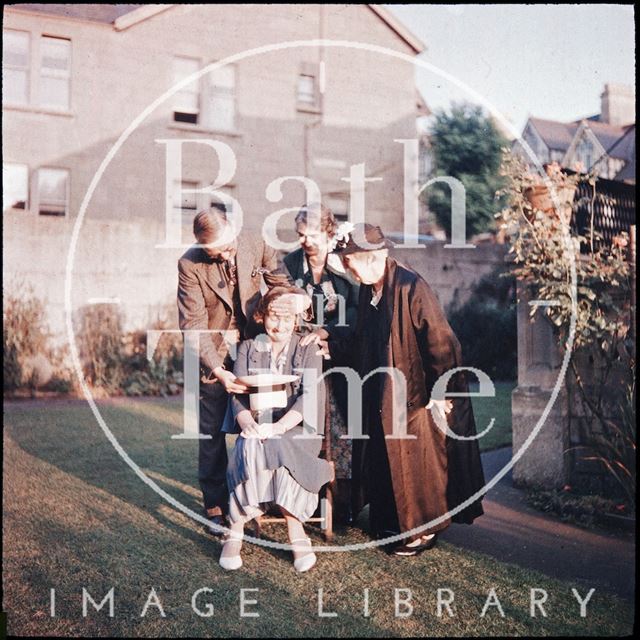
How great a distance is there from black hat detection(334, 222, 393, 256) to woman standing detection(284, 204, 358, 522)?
0.63 ft

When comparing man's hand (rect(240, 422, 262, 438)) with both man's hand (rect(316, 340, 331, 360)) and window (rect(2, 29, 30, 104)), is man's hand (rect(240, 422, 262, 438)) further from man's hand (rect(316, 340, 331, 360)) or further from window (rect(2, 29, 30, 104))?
window (rect(2, 29, 30, 104))

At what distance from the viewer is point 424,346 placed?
12.3 feet

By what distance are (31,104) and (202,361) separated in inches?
456

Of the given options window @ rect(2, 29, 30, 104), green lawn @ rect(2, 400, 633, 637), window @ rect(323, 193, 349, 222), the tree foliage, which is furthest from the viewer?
the tree foliage

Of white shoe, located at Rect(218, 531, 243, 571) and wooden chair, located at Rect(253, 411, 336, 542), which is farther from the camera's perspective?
wooden chair, located at Rect(253, 411, 336, 542)

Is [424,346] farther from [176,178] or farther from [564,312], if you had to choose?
[176,178]

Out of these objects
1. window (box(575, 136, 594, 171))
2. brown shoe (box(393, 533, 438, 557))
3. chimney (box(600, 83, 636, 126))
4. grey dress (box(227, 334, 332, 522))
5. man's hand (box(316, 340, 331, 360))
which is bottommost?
brown shoe (box(393, 533, 438, 557))

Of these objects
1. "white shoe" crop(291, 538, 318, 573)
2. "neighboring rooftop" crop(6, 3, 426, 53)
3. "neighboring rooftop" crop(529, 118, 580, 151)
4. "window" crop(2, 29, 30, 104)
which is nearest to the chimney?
"neighboring rooftop" crop(6, 3, 426, 53)

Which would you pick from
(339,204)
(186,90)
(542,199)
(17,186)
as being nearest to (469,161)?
(339,204)

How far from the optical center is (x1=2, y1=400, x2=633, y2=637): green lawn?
2.96 metres

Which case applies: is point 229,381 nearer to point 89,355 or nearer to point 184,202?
point 89,355

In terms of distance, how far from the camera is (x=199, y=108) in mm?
14531

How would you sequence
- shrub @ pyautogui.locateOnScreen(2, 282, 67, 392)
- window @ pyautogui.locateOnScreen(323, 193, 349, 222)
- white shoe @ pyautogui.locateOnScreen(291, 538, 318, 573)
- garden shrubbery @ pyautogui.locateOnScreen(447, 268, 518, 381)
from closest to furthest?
white shoe @ pyautogui.locateOnScreen(291, 538, 318, 573)
shrub @ pyautogui.locateOnScreen(2, 282, 67, 392)
garden shrubbery @ pyautogui.locateOnScreen(447, 268, 518, 381)
window @ pyautogui.locateOnScreen(323, 193, 349, 222)

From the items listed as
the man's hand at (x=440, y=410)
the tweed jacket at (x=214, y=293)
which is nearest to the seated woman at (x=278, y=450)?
the tweed jacket at (x=214, y=293)
